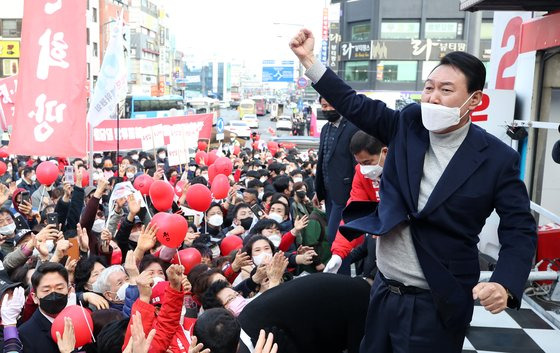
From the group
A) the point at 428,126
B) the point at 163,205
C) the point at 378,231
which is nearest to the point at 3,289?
the point at 163,205

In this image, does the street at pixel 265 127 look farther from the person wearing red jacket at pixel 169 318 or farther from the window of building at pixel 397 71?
the person wearing red jacket at pixel 169 318

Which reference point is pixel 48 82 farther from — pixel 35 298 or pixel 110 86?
pixel 35 298

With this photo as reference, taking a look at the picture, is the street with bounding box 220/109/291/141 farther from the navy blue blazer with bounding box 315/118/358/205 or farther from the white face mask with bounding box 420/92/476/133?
the white face mask with bounding box 420/92/476/133

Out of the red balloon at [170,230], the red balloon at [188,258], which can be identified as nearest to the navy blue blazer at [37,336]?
the red balloon at [170,230]

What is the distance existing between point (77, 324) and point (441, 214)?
7.67 ft

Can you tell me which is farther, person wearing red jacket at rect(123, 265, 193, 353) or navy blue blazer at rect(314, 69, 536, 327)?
person wearing red jacket at rect(123, 265, 193, 353)

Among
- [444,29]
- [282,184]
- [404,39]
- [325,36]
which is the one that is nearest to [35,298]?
[282,184]

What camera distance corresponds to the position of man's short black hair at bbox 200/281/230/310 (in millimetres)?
3631

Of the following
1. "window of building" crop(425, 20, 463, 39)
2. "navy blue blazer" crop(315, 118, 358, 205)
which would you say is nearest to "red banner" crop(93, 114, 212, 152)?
"navy blue blazer" crop(315, 118, 358, 205)

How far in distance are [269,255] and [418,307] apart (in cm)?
269

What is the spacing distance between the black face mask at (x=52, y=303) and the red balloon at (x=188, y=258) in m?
1.24

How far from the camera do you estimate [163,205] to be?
5844mm

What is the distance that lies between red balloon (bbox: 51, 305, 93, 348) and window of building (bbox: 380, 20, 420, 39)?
136 ft

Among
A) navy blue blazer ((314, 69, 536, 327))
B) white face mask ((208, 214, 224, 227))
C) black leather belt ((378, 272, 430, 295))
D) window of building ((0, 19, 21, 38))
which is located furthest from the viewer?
window of building ((0, 19, 21, 38))
